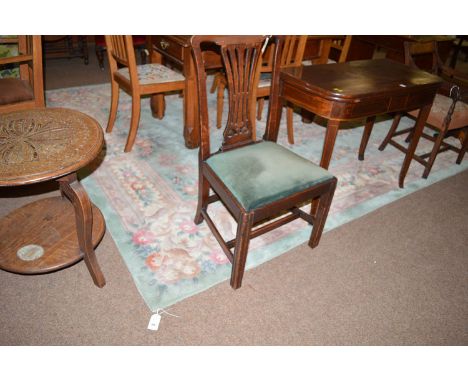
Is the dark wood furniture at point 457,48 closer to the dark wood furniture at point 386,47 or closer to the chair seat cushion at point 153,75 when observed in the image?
the dark wood furniture at point 386,47

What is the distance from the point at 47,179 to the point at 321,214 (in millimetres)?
1305

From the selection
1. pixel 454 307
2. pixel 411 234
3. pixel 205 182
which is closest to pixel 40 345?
pixel 205 182

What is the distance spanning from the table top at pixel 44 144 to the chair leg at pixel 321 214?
43.8 inches

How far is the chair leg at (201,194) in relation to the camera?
1.75 meters

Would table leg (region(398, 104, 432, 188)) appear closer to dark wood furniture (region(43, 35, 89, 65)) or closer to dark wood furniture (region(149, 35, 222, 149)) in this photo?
dark wood furniture (region(149, 35, 222, 149))

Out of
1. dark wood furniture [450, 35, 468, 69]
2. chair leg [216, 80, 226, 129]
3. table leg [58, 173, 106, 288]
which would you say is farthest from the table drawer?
dark wood furniture [450, 35, 468, 69]

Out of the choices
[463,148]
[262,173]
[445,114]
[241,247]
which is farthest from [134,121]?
[463,148]

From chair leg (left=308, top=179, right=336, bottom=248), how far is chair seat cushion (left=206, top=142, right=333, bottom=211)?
10 cm

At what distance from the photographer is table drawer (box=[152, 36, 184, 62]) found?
7.89 feet

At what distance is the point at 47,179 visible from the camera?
116cm

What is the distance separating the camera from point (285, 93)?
1.92 m

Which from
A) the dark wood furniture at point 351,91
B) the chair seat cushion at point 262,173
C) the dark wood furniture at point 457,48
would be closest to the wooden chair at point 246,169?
the chair seat cushion at point 262,173

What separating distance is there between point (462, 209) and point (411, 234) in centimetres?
60
